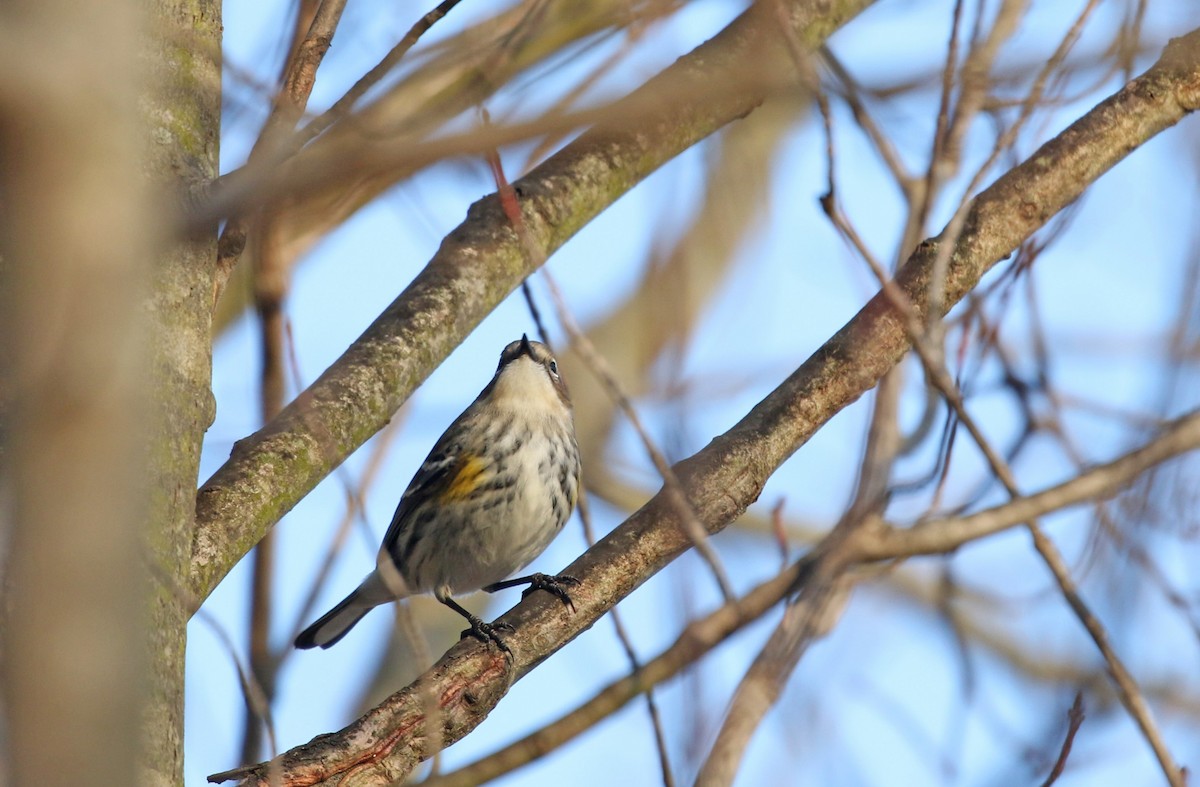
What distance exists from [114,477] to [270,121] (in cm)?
192

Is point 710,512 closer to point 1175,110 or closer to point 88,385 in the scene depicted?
point 1175,110

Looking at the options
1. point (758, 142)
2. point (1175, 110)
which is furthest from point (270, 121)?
point (758, 142)

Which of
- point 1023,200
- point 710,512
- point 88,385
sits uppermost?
point 1023,200

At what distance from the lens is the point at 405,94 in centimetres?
481

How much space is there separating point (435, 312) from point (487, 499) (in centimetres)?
218

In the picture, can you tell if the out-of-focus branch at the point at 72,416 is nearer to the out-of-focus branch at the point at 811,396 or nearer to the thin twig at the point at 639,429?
the thin twig at the point at 639,429

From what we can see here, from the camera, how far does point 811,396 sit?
3.26 m

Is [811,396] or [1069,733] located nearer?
[1069,733]

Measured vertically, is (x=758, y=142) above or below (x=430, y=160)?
above

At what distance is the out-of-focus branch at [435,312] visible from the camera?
9.54 feet

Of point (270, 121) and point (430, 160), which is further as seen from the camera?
point (270, 121)

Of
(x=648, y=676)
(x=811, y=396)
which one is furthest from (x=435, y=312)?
(x=648, y=676)

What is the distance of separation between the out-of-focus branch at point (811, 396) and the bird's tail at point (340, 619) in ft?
8.95

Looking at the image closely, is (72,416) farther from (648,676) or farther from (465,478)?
(465,478)
